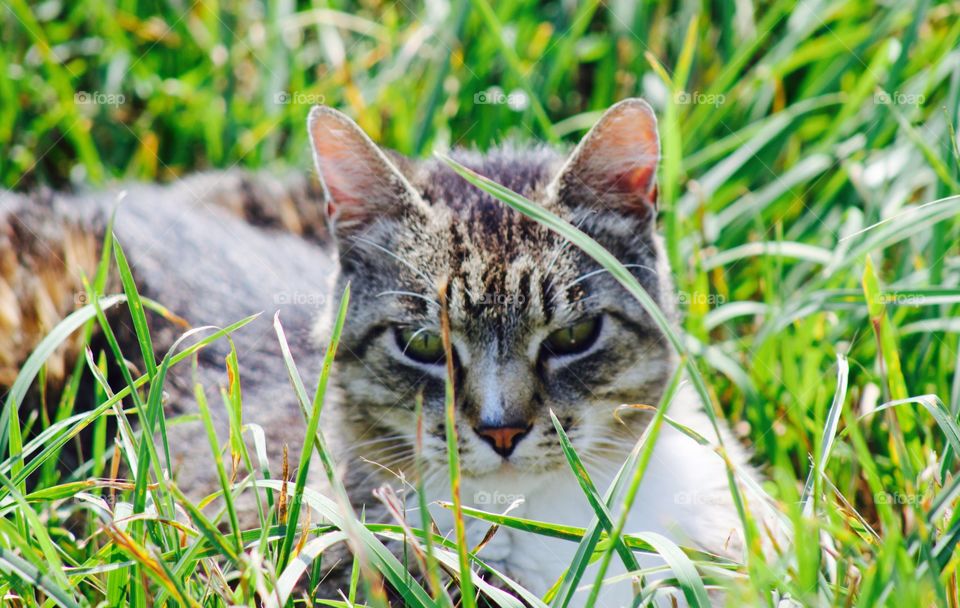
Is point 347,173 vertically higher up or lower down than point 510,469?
higher up

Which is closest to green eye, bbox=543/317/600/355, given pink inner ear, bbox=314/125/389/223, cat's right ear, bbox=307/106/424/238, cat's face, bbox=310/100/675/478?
cat's face, bbox=310/100/675/478

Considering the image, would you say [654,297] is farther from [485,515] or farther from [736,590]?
[736,590]

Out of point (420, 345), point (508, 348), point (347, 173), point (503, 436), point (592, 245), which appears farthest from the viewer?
point (347, 173)

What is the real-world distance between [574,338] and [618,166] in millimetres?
448

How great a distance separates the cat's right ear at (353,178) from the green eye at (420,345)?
1.05 feet

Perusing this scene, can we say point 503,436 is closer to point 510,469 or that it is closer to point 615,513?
point 510,469

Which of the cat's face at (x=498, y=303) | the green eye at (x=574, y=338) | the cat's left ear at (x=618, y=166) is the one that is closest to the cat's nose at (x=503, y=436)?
the cat's face at (x=498, y=303)

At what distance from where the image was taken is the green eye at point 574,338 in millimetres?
2238

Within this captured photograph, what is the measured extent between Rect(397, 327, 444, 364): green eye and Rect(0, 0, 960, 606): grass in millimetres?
387

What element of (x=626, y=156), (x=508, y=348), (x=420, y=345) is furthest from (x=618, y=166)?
(x=420, y=345)

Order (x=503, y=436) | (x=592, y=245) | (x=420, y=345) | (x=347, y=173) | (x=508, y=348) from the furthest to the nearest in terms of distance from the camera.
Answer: (x=347, y=173)
(x=420, y=345)
(x=508, y=348)
(x=503, y=436)
(x=592, y=245)

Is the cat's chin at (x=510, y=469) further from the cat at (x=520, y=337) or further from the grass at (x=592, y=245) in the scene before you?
the grass at (x=592, y=245)

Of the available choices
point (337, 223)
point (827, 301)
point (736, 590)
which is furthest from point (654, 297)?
point (736, 590)

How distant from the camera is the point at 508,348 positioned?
7.09 feet
